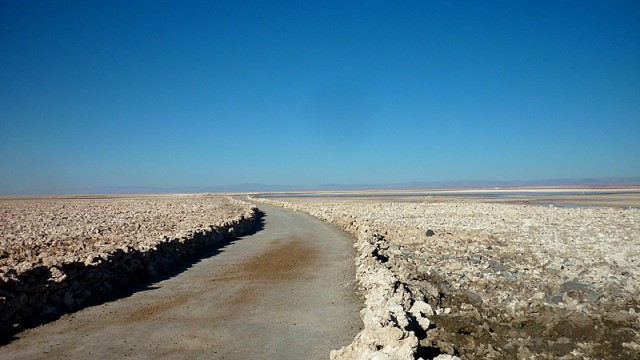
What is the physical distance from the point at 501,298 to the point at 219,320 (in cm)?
634

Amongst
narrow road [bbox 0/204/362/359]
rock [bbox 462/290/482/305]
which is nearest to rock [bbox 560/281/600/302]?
rock [bbox 462/290/482/305]

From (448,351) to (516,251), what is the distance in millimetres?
9822

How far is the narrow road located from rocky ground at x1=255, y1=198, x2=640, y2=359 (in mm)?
877

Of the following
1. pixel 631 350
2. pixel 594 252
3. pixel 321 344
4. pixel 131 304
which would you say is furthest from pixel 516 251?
pixel 131 304

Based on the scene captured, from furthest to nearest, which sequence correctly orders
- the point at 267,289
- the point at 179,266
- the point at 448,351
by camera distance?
the point at 179,266 → the point at 267,289 → the point at 448,351

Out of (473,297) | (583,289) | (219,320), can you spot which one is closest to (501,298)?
(473,297)

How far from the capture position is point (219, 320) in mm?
8242

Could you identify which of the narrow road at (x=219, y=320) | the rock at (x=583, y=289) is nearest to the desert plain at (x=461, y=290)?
the rock at (x=583, y=289)

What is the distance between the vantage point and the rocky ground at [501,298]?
23.0 feet

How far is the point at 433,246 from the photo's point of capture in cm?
1672

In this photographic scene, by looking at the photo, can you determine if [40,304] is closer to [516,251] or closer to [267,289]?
[267,289]

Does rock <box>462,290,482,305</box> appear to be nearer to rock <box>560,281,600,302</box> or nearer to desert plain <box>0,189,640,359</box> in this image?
desert plain <box>0,189,640,359</box>

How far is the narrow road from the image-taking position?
6.81 m

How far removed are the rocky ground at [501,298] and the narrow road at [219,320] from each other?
0.88m
